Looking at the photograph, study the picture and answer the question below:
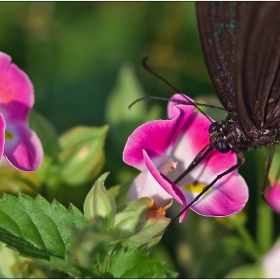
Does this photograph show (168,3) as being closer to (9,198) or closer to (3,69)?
(3,69)

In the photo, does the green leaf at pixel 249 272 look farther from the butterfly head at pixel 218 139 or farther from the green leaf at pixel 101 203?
the green leaf at pixel 101 203

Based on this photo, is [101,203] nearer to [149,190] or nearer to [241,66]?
[149,190]

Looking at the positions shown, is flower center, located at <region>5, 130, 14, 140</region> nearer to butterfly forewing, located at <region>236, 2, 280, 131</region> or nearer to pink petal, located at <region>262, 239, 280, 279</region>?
butterfly forewing, located at <region>236, 2, 280, 131</region>

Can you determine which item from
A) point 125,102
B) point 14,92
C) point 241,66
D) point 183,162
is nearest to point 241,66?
point 241,66

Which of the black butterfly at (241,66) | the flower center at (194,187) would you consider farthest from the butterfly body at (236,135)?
the flower center at (194,187)

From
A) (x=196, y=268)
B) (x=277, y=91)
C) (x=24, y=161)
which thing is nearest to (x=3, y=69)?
(x=24, y=161)

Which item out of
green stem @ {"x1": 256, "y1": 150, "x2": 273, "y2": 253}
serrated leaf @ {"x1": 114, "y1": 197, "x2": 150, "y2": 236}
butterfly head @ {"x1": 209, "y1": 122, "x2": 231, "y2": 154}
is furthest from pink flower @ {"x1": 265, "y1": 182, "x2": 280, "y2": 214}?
serrated leaf @ {"x1": 114, "y1": 197, "x2": 150, "y2": 236}
